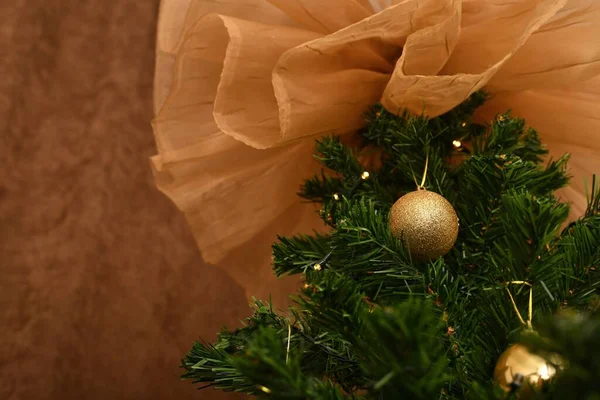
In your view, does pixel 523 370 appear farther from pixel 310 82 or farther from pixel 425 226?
pixel 310 82

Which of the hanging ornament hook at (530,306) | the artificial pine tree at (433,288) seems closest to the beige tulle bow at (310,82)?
the artificial pine tree at (433,288)

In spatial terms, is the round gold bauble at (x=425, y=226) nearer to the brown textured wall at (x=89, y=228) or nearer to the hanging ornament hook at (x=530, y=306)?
the hanging ornament hook at (x=530, y=306)

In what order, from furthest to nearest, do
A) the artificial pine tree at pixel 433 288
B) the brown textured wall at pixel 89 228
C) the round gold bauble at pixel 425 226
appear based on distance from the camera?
the brown textured wall at pixel 89 228
the round gold bauble at pixel 425 226
the artificial pine tree at pixel 433 288

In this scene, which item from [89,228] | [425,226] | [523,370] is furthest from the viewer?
[89,228]

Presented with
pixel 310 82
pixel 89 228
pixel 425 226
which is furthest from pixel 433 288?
pixel 89 228

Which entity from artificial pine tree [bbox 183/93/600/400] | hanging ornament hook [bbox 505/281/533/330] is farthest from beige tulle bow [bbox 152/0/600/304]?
A: hanging ornament hook [bbox 505/281/533/330]

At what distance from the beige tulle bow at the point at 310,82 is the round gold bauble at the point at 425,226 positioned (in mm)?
96

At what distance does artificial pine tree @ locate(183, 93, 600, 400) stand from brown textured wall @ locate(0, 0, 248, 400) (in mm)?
346

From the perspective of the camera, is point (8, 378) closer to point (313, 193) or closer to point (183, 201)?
point (183, 201)

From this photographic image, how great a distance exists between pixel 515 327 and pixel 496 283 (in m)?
0.03

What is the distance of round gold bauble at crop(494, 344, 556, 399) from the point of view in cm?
23

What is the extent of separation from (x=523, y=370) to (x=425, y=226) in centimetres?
12

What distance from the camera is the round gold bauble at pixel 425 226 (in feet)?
1.12

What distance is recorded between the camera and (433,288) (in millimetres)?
322
